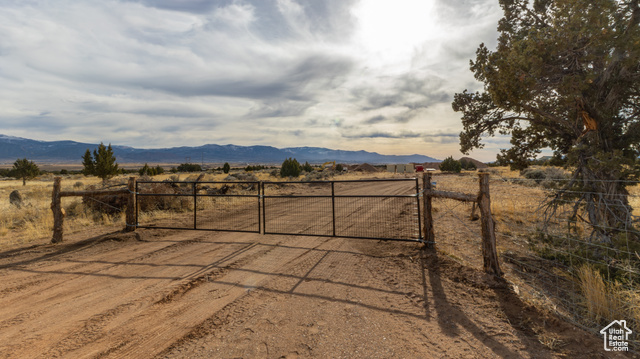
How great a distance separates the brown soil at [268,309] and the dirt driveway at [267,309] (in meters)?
0.02

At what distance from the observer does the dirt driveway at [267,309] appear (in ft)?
12.3

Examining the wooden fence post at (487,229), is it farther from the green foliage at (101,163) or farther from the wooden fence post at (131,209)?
the green foliage at (101,163)

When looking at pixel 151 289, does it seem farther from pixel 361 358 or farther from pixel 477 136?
pixel 477 136

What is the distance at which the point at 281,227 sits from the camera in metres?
10.9

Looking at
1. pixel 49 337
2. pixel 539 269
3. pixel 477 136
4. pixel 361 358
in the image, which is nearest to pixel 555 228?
pixel 539 269

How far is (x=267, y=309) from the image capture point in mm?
4715

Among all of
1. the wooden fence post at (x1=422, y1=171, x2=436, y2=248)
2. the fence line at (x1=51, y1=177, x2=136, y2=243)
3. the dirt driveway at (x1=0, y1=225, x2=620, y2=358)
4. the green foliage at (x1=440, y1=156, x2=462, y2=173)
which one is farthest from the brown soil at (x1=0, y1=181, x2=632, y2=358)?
the green foliage at (x1=440, y1=156, x2=462, y2=173)

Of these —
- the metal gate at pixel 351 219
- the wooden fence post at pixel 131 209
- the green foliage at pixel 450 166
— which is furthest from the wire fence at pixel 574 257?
the green foliage at pixel 450 166

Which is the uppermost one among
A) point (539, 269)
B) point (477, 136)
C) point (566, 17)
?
point (566, 17)

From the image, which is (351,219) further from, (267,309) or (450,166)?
(450,166)

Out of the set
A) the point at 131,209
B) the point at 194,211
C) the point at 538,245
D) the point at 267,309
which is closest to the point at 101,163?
the point at 131,209

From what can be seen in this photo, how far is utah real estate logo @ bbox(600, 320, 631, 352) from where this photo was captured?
12.4ft

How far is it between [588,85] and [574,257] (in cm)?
492

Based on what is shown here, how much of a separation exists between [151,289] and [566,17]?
40.2ft
